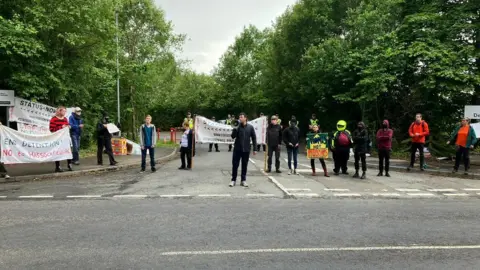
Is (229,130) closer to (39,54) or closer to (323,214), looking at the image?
(39,54)

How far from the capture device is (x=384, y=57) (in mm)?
18219

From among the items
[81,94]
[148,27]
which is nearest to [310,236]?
[81,94]

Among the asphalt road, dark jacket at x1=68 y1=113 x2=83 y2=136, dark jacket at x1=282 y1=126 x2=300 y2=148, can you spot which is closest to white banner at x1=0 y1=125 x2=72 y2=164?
dark jacket at x1=68 y1=113 x2=83 y2=136

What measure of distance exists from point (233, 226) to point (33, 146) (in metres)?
→ 8.35

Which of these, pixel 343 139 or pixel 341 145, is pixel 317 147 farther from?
pixel 343 139

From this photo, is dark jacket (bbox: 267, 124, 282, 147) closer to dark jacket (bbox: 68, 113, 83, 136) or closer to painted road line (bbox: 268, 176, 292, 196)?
painted road line (bbox: 268, 176, 292, 196)

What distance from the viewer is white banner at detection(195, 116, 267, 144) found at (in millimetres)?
15781

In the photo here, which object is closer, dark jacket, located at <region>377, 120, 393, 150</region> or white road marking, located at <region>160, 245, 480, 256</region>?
white road marking, located at <region>160, 245, 480, 256</region>

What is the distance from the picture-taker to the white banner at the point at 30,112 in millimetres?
14961

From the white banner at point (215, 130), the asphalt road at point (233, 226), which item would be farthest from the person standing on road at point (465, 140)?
the white banner at point (215, 130)

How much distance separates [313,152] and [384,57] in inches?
308

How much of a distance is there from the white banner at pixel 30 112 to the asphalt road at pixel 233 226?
5.28m

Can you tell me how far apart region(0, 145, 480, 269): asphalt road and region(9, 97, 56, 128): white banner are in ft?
17.3

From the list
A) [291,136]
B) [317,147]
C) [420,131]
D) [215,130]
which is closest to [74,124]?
[215,130]
